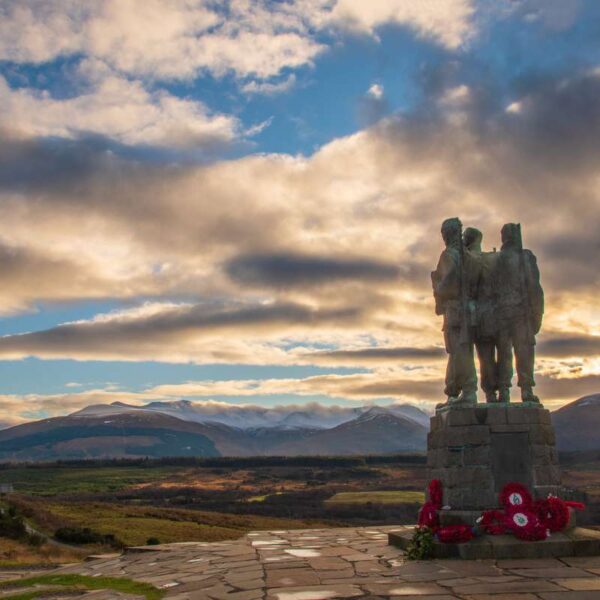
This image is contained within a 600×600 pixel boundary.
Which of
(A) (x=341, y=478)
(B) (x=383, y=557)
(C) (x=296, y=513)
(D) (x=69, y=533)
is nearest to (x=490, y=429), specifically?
(B) (x=383, y=557)

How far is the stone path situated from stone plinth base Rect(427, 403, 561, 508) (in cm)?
149

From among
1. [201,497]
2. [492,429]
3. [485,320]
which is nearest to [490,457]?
[492,429]

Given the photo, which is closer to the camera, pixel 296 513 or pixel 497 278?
pixel 497 278

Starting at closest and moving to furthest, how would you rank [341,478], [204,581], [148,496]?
1. [204,581]
2. [148,496]
3. [341,478]

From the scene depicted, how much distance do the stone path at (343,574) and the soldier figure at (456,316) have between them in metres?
3.32

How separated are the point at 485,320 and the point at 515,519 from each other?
3903 millimetres

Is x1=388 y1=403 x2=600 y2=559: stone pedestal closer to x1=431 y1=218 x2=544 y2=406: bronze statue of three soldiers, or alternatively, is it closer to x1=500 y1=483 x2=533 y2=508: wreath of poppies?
x1=500 y1=483 x2=533 y2=508: wreath of poppies

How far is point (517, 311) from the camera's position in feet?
45.2

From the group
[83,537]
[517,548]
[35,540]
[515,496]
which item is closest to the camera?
[517,548]

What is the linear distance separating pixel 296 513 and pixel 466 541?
174ft

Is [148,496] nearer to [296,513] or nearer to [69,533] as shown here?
[296,513]

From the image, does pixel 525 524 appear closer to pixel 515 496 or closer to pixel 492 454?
pixel 515 496

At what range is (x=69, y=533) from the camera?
1244 inches

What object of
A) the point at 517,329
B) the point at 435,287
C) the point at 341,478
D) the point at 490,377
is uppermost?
the point at 435,287
